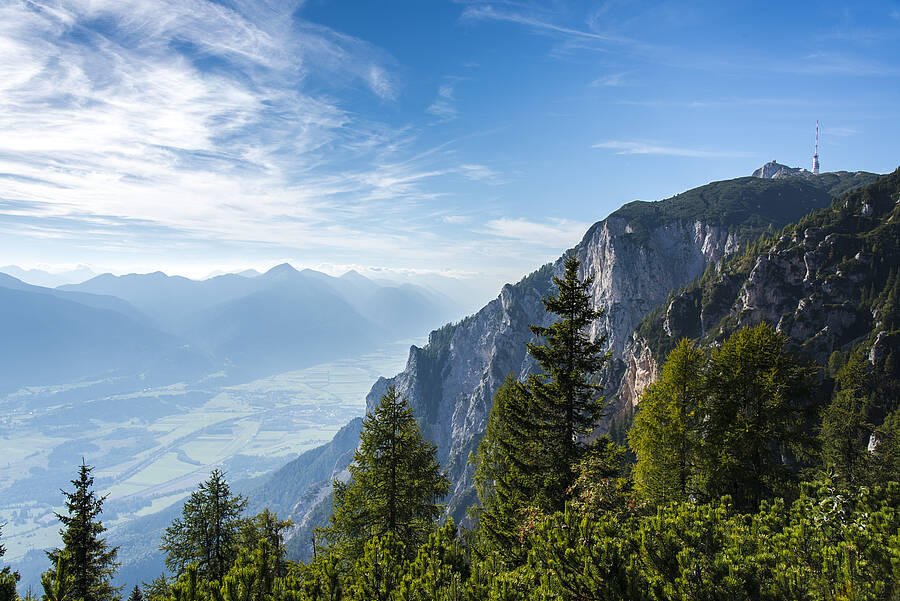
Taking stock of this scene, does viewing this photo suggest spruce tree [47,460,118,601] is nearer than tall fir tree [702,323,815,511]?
No

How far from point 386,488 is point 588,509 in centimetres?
1123

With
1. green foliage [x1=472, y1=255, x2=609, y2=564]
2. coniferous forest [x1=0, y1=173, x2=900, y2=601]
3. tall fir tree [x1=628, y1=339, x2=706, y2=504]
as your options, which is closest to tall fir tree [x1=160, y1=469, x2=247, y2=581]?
coniferous forest [x1=0, y1=173, x2=900, y2=601]

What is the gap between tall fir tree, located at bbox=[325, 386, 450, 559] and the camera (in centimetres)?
1991

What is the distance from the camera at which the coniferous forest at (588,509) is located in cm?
801

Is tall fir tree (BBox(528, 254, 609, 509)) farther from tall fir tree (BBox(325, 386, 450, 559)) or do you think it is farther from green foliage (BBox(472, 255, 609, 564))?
tall fir tree (BBox(325, 386, 450, 559))

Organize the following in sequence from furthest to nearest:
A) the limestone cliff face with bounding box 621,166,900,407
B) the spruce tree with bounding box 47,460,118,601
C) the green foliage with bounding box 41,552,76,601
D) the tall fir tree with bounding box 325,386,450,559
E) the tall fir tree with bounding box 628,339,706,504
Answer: the limestone cliff face with bounding box 621,166,900,407 < the spruce tree with bounding box 47,460,118,601 < the tall fir tree with bounding box 325,386,450,559 < the tall fir tree with bounding box 628,339,706,504 < the green foliage with bounding box 41,552,76,601

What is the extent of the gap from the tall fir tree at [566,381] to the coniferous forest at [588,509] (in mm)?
84

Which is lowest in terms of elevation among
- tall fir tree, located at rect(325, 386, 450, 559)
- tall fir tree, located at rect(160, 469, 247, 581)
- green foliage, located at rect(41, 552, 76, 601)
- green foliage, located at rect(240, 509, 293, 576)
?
green foliage, located at rect(240, 509, 293, 576)

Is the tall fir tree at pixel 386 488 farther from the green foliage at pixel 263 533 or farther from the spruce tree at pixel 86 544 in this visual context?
the spruce tree at pixel 86 544

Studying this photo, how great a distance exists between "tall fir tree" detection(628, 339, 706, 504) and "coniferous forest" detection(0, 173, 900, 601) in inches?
3.4

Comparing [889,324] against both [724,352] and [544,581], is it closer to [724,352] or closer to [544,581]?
[724,352]

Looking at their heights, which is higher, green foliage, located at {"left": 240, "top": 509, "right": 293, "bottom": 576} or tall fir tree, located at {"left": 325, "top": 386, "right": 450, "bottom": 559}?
tall fir tree, located at {"left": 325, "top": 386, "right": 450, "bottom": 559}

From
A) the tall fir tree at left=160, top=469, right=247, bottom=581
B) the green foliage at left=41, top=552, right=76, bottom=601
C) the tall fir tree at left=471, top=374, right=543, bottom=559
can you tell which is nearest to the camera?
the green foliage at left=41, top=552, right=76, bottom=601

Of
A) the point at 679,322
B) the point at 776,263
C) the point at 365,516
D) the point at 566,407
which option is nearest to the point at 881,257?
the point at 776,263
